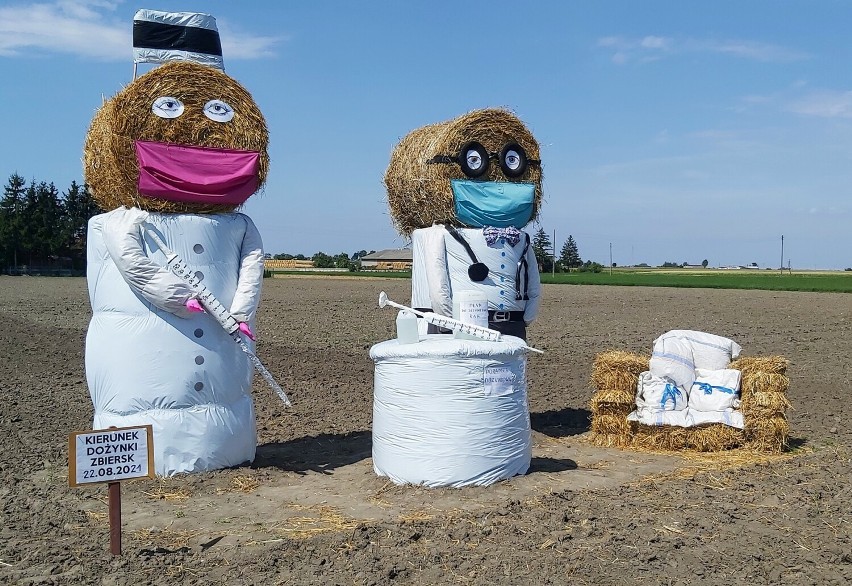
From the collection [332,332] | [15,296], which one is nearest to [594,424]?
[332,332]

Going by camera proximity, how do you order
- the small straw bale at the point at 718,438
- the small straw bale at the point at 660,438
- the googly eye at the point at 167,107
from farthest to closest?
the small straw bale at the point at 660,438
the small straw bale at the point at 718,438
the googly eye at the point at 167,107

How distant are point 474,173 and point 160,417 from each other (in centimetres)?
347

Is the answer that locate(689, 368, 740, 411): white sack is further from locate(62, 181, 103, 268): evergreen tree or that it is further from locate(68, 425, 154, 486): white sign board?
locate(62, 181, 103, 268): evergreen tree

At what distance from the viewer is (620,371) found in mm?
7941

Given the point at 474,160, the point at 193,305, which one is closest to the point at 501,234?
the point at 474,160

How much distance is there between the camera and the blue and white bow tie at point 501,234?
7812mm

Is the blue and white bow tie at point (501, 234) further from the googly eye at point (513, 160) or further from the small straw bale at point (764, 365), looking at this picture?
the small straw bale at point (764, 365)

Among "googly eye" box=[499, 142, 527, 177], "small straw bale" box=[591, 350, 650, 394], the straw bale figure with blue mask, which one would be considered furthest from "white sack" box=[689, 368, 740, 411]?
"googly eye" box=[499, 142, 527, 177]

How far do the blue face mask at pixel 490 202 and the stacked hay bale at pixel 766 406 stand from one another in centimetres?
255

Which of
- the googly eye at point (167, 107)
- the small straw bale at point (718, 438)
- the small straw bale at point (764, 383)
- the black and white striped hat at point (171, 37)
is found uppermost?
the black and white striped hat at point (171, 37)

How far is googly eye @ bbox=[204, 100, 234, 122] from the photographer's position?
6918 mm

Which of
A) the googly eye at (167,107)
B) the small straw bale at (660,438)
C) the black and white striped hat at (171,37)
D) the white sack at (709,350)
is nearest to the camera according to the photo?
the googly eye at (167,107)

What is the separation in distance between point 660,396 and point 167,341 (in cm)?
433

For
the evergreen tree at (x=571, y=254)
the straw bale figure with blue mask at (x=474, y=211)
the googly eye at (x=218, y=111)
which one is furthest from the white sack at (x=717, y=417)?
the evergreen tree at (x=571, y=254)
